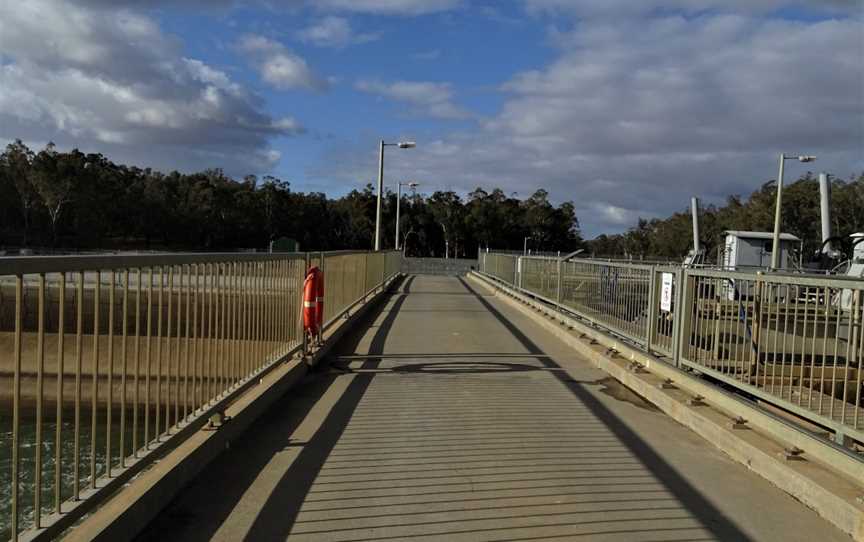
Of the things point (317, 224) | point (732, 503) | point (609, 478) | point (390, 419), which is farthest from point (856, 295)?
point (317, 224)

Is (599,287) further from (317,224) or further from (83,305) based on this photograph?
(317,224)

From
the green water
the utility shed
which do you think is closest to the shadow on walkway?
the green water

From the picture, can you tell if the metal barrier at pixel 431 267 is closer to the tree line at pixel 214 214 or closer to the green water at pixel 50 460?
the tree line at pixel 214 214

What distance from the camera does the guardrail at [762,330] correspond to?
18.3ft

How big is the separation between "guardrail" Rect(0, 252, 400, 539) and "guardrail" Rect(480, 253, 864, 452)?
470cm

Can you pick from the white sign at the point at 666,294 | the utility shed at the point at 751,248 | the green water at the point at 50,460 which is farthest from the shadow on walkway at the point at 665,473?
the utility shed at the point at 751,248

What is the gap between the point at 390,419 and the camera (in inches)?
281

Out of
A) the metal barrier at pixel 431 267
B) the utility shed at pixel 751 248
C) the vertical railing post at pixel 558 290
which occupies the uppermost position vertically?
the utility shed at pixel 751 248

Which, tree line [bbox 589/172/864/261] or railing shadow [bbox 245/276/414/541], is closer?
railing shadow [bbox 245/276/414/541]

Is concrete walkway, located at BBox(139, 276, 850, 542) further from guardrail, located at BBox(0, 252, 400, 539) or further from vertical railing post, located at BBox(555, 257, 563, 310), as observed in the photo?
vertical railing post, located at BBox(555, 257, 563, 310)

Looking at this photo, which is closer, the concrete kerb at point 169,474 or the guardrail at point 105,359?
the guardrail at point 105,359

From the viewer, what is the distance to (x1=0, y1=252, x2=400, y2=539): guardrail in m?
Answer: 3.54

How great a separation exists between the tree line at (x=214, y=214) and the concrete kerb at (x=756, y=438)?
6243 centimetres

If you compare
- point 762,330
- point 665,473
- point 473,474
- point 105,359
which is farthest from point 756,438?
point 105,359
